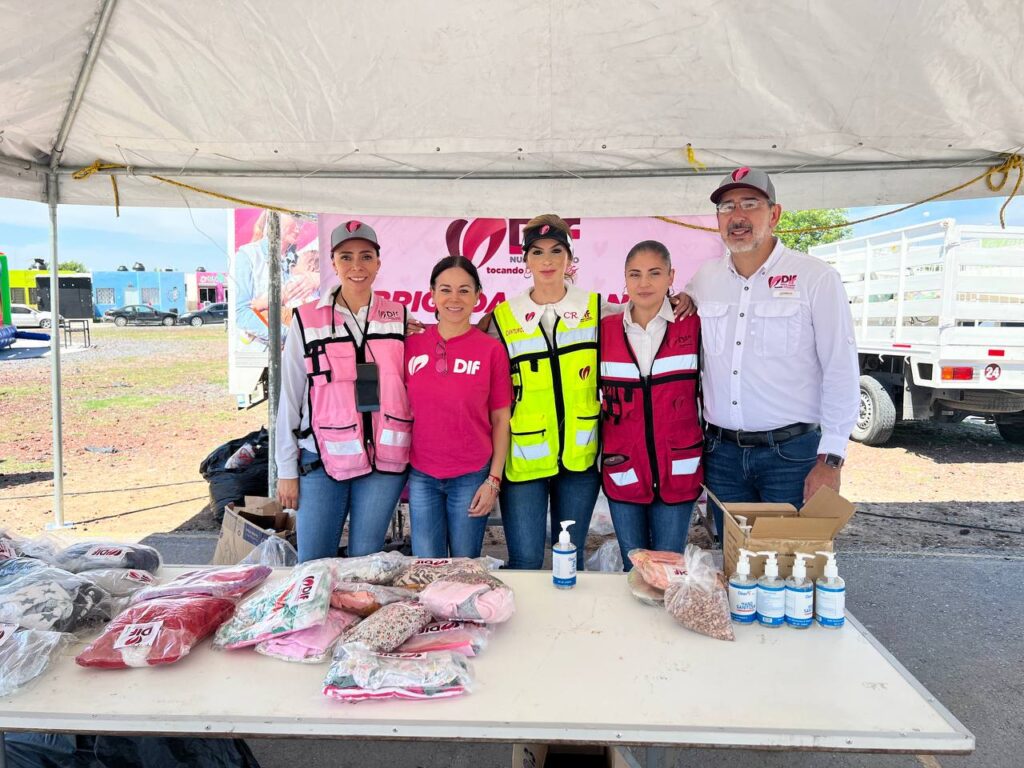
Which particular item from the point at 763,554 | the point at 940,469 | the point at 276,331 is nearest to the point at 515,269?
the point at 276,331

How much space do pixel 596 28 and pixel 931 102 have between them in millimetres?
1577

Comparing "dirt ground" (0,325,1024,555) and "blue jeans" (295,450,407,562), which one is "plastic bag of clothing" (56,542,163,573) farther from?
"dirt ground" (0,325,1024,555)

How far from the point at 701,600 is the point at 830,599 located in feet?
1.12

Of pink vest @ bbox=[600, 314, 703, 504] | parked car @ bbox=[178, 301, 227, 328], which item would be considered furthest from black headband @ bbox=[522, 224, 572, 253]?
parked car @ bbox=[178, 301, 227, 328]

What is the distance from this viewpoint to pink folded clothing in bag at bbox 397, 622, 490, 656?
5.47 feet

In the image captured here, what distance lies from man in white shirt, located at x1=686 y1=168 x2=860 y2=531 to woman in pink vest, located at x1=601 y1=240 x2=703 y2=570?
0.13 meters

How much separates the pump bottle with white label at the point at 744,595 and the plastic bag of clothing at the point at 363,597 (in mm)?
884

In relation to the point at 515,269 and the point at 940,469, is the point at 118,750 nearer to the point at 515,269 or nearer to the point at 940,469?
the point at 515,269

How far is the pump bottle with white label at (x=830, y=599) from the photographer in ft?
5.94

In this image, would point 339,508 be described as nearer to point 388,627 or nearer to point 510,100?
point 388,627

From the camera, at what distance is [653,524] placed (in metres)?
2.62

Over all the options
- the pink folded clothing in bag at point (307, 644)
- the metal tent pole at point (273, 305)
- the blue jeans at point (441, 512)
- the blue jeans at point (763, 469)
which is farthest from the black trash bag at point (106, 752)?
the metal tent pole at point (273, 305)

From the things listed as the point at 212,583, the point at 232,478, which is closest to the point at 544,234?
the point at 212,583

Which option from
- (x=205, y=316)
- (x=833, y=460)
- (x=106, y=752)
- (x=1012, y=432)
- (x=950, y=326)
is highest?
(x=205, y=316)
